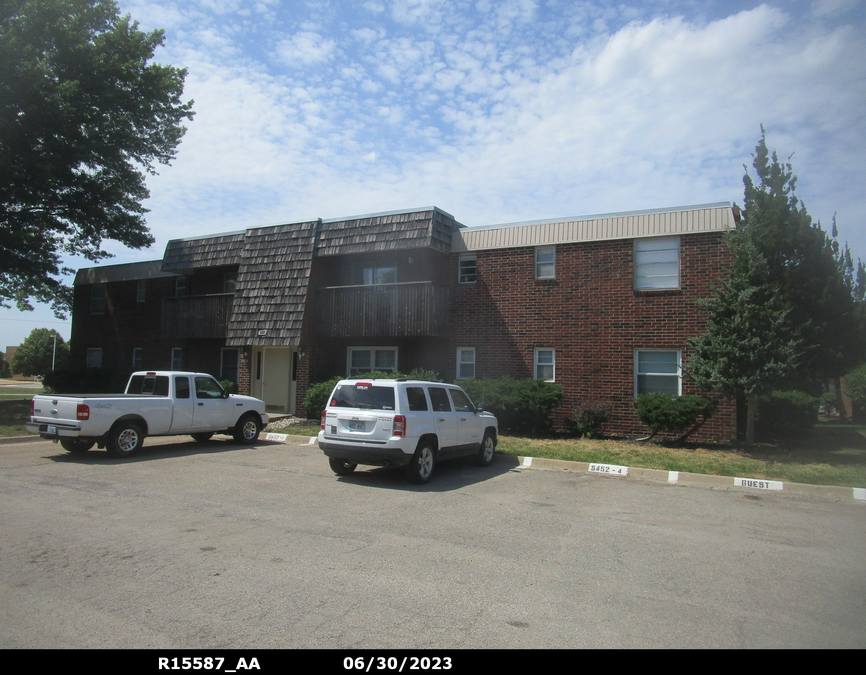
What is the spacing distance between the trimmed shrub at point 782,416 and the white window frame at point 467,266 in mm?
8547

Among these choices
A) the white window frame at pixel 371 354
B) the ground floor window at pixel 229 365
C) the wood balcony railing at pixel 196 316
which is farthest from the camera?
the ground floor window at pixel 229 365

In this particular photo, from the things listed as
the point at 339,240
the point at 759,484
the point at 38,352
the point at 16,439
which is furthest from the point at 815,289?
the point at 38,352

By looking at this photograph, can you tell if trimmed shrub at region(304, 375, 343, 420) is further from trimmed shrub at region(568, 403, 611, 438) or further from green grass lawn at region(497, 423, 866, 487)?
trimmed shrub at region(568, 403, 611, 438)

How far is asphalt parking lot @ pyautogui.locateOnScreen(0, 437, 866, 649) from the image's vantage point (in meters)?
4.56

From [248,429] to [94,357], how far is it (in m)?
16.7

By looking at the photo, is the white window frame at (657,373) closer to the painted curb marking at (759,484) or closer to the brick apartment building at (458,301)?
the brick apartment building at (458,301)

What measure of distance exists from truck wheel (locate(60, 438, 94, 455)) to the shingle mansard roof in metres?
7.80

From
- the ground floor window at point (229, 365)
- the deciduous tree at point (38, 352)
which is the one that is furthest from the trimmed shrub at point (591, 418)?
the deciduous tree at point (38, 352)

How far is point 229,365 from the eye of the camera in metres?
24.2

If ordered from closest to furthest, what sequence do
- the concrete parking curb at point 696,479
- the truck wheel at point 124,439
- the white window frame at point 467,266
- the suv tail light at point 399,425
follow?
the suv tail light at point 399,425 → the concrete parking curb at point 696,479 → the truck wheel at point 124,439 → the white window frame at point 467,266

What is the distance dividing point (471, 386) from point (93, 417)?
9368mm

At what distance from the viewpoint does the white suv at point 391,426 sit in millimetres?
10266

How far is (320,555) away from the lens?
253 inches

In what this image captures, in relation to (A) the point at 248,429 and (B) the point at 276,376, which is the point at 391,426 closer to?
(A) the point at 248,429
